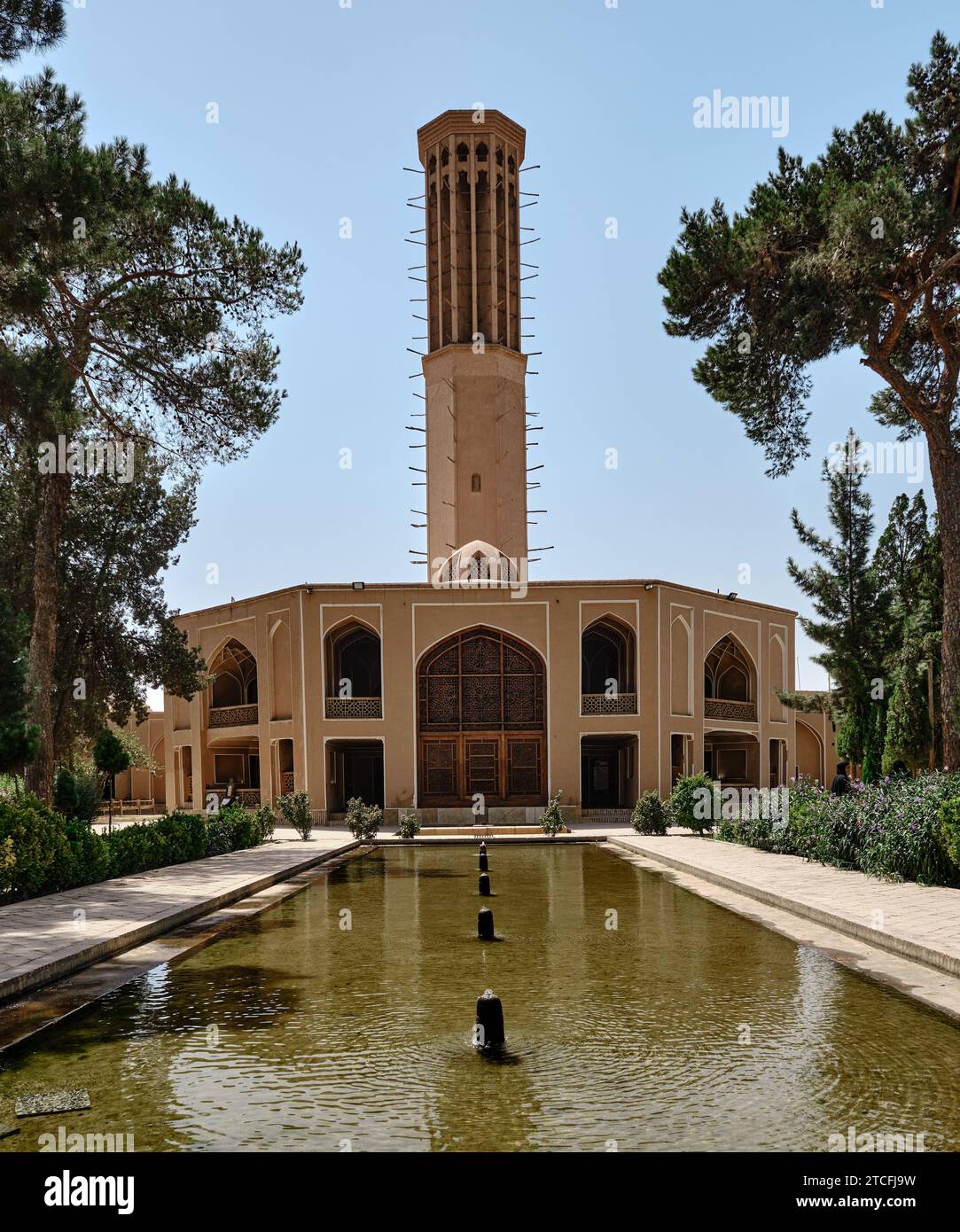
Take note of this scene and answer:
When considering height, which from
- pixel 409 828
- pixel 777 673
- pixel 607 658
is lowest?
pixel 409 828

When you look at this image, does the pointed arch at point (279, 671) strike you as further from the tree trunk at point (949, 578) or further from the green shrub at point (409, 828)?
the tree trunk at point (949, 578)

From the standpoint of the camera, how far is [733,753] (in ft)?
112

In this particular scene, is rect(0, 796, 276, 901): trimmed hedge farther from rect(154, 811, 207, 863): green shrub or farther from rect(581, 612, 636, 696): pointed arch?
rect(581, 612, 636, 696): pointed arch

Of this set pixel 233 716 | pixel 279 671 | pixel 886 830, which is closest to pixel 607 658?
pixel 279 671

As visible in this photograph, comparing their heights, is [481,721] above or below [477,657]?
below

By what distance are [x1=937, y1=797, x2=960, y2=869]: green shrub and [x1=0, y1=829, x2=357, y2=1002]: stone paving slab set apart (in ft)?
25.7

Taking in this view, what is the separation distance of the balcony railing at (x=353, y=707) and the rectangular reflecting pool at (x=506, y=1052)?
60.0 feet

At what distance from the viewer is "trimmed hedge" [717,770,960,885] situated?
37.3 ft

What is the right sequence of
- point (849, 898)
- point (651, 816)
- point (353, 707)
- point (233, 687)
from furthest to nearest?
1. point (233, 687)
2. point (353, 707)
3. point (651, 816)
4. point (849, 898)

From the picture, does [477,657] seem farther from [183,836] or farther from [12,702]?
[12,702]

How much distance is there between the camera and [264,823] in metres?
21.9

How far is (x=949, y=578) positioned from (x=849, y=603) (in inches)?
258

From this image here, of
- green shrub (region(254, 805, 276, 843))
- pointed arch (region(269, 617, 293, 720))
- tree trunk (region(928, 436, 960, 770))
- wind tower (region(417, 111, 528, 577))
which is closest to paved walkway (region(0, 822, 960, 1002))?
tree trunk (region(928, 436, 960, 770))

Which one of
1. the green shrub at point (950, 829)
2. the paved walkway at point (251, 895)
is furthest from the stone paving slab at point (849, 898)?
the green shrub at point (950, 829)
